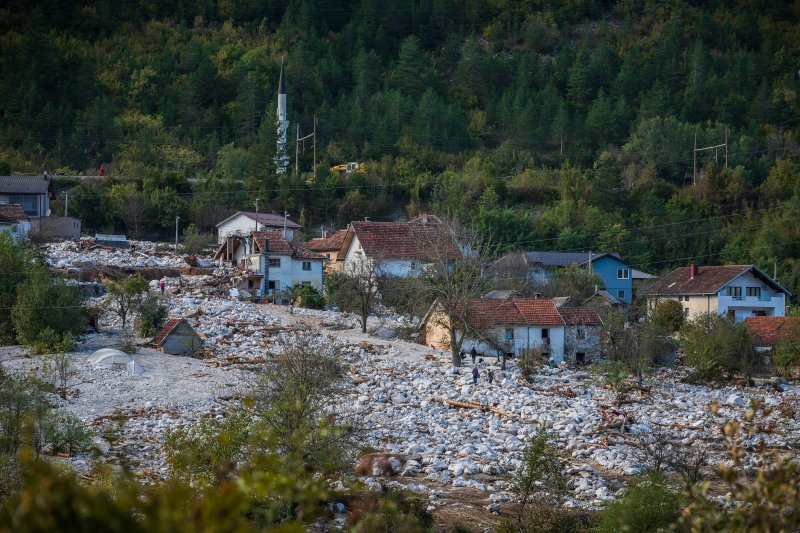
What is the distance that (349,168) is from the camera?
225ft

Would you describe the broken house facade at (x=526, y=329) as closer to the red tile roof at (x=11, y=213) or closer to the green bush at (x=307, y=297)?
the green bush at (x=307, y=297)

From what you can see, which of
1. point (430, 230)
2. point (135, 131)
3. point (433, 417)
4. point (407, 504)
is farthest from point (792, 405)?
point (135, 131)

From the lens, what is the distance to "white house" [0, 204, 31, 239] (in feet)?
148

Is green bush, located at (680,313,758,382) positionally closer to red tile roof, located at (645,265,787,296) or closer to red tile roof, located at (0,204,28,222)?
red tile roof, located at (645,265,787,296)

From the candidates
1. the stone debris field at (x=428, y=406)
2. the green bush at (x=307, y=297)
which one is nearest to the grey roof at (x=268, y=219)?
the green bush at (x=307, y=297)

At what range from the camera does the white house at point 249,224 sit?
51312 mm

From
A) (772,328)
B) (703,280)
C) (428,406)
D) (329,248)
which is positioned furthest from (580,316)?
(329,248)

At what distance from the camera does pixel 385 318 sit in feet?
133

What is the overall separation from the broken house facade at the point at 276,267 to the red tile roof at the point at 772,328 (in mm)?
18097

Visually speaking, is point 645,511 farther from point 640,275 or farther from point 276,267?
point 640,275

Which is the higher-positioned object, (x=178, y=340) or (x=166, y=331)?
(x=166, y=331)

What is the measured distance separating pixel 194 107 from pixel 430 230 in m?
40.0

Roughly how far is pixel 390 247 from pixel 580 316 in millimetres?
12656

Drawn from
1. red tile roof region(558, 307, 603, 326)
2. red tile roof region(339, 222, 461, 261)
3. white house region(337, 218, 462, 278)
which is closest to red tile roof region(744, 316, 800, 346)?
red tile roof region(558, 307, 603, 326)
